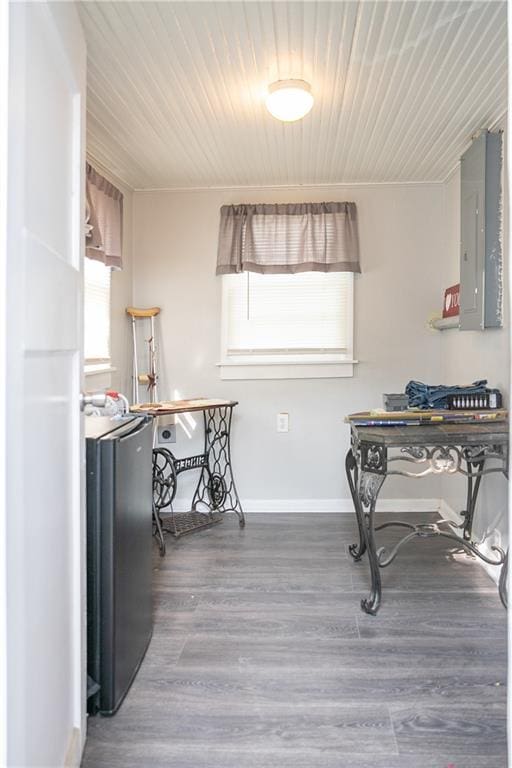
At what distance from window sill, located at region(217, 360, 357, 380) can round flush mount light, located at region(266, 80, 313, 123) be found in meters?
1.75

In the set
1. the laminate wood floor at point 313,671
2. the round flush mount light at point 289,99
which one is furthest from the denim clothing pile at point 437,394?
the round flush mount light at point 289,99

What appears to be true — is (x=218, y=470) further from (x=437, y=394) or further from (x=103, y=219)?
(x=103, y=219)

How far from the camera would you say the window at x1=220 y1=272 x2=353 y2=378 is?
12.7 ft

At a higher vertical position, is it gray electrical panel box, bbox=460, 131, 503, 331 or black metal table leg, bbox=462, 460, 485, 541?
gray electrical panel box, bbox=460, 131, 503, 331

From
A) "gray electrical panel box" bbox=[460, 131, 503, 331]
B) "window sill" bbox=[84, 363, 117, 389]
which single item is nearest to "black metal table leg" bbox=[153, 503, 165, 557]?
"window sill" bbox=[84, 363, 117, 389]

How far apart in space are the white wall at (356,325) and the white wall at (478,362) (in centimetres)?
Result: 14

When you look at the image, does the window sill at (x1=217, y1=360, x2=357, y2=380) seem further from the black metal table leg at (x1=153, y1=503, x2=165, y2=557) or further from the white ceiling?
the white ceiling

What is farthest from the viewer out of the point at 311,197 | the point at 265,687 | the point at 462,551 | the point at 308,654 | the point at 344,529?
the point at 311,197

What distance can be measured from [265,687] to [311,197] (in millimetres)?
3136

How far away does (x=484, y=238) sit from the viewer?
282cm

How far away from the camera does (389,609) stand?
7.86 feet

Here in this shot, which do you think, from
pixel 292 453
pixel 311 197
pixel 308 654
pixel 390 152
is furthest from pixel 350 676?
pixel 311 197

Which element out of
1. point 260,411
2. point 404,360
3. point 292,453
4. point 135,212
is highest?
point 135,212

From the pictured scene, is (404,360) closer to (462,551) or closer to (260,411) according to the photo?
(260,411)
